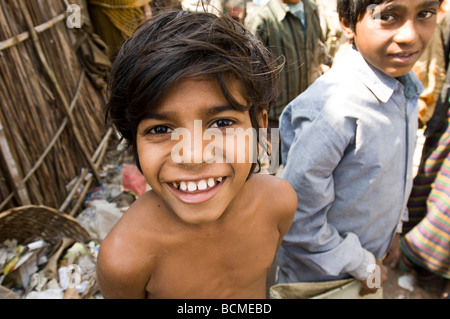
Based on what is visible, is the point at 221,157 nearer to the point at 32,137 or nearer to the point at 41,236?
the point at 41,236

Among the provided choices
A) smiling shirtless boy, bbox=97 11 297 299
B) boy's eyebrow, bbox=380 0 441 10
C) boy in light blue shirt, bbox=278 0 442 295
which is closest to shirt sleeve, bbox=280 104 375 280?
boy in light blue shirt, bbox=278 0 442 295

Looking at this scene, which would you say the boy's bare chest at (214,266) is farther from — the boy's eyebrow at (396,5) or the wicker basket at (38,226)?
the wicker basket at (38,226)

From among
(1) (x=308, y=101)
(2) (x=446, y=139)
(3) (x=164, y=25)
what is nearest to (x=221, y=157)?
(3) (x=164, y=25)

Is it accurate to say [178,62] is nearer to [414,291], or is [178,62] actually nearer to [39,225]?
[39,225]

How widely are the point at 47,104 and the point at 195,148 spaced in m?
2.27

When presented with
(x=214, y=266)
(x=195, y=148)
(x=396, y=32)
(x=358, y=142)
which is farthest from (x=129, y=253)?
(x=396, y=32)

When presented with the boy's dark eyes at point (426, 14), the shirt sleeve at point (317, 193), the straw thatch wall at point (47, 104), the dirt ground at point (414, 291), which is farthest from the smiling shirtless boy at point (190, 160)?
the dirt ground at point (414, 291)

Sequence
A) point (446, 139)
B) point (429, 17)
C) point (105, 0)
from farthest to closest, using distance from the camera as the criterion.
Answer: point (105, 0)
point (446, 139)
point (429, 17)

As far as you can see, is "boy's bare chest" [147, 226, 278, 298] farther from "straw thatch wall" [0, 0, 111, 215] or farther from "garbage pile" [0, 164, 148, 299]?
"straw thatch wall" [0, 0, 111, 215]

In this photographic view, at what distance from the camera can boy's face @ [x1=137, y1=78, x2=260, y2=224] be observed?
814 mm

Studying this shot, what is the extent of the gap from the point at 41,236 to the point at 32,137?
74 centimetres

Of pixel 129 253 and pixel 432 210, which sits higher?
pixel 129 253

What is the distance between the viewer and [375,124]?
3.98 feet

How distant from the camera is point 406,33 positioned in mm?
1127
